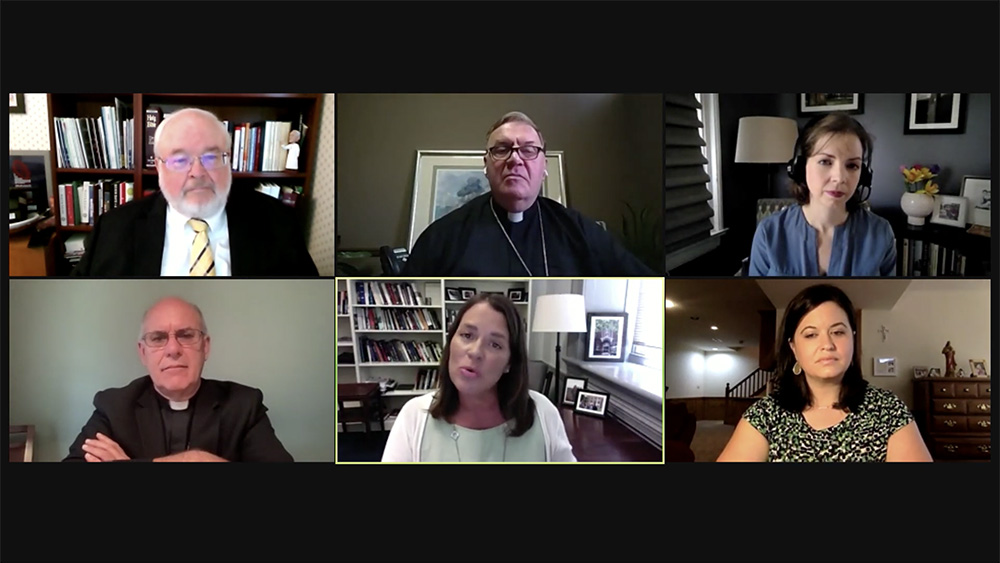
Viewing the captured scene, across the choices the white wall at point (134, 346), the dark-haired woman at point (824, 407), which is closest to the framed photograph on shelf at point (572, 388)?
the dark-haired woman at point (824, 407)

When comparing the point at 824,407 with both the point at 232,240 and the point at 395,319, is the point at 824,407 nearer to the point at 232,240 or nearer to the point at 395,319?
the point at 395,319

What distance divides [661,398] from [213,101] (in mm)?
2557

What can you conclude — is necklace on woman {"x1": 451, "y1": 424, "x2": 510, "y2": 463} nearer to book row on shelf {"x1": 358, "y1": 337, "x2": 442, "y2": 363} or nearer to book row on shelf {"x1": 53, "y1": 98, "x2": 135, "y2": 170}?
book row on shelf {"x1": 358, "y1": 337, "x2": 442, "y2": 363}

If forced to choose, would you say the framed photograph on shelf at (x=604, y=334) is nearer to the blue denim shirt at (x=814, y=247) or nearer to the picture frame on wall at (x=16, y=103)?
the blue denim shirt at (x=814, y=247)

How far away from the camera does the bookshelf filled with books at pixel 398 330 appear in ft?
14.0

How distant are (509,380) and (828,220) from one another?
169cm

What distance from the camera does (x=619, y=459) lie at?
429 centimetres

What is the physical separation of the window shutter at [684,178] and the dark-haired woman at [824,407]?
605mm

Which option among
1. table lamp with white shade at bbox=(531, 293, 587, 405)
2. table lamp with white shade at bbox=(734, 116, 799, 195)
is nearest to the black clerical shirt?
table lamp with white shade at bbox=(531, 293, 587, 405)

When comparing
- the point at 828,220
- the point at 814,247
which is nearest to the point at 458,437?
the point at 814,247

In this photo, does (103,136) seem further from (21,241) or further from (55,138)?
(21,241)

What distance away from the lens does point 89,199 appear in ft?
14.0

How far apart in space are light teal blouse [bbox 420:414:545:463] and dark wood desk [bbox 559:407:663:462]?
15 cm

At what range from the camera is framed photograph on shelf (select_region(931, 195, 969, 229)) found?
4.21 meters
